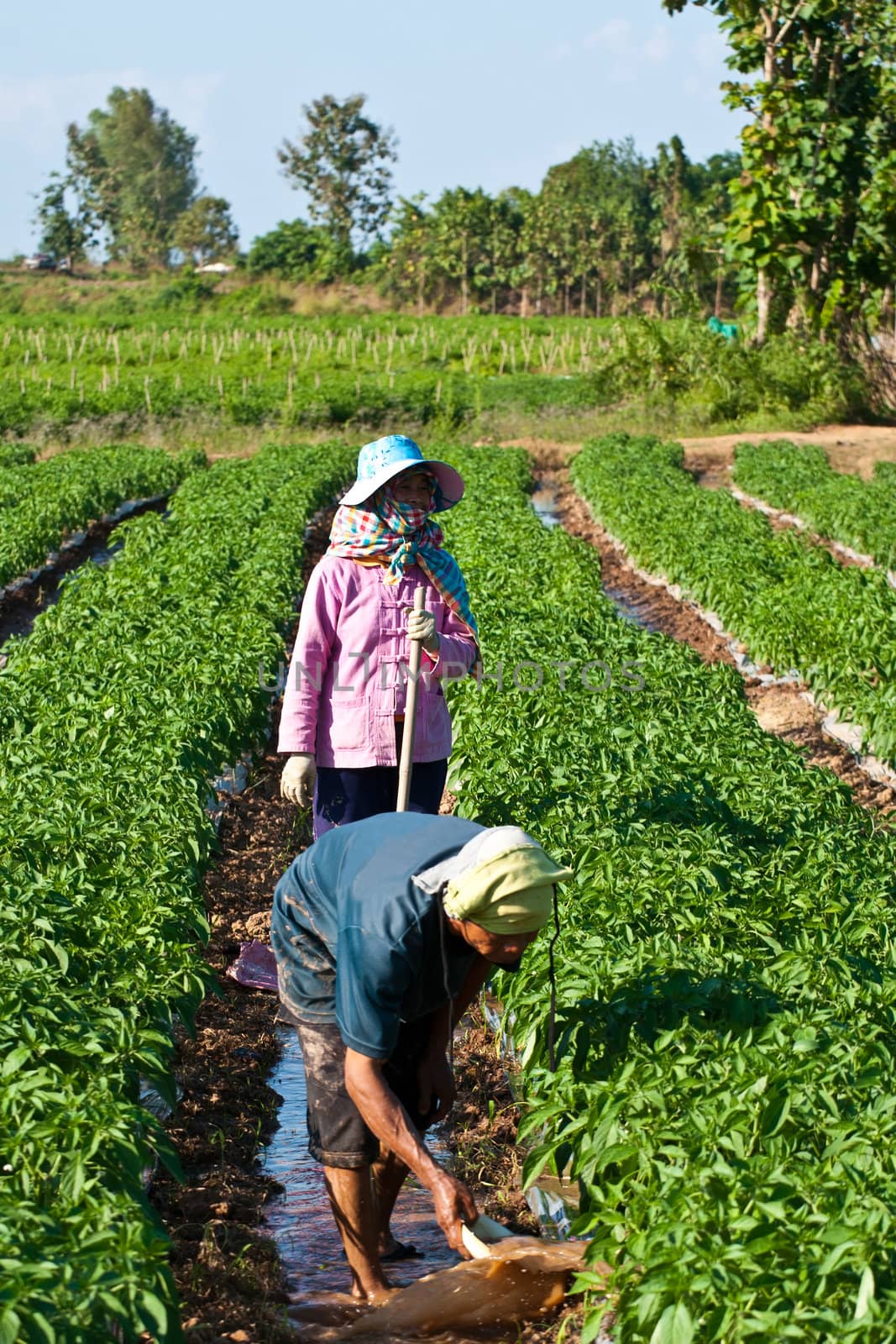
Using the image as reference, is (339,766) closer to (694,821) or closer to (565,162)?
(694,821)

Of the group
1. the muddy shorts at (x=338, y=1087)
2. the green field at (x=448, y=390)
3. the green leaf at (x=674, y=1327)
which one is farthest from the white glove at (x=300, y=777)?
the green field at (x=448, y=390)

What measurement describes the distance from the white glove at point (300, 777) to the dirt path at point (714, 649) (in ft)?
9.73

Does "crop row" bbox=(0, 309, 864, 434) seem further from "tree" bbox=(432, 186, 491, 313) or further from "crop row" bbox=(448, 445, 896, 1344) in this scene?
"crop row" bbox=(448, 445, 896, 1344)

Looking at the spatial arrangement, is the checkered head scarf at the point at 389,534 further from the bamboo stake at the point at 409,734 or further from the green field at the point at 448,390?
the green field at the point at 448,390

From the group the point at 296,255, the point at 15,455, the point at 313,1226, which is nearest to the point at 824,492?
the point at 15,455

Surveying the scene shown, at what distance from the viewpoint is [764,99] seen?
26.1 meters

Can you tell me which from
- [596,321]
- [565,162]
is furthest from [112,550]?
[565,162]

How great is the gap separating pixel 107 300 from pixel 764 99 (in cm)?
2970

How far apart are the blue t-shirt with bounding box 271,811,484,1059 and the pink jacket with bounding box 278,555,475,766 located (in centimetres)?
102

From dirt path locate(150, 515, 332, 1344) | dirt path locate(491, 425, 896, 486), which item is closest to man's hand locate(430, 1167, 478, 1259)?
dirt path locate(150, 515, 332, 1344)

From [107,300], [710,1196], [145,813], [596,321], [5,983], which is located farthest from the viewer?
[107,300]

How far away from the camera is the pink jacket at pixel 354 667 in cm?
470

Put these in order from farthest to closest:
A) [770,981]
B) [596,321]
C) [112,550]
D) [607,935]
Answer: [596,321], [112,550], [607,935], [770,981]

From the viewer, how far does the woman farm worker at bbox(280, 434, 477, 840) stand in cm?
466
